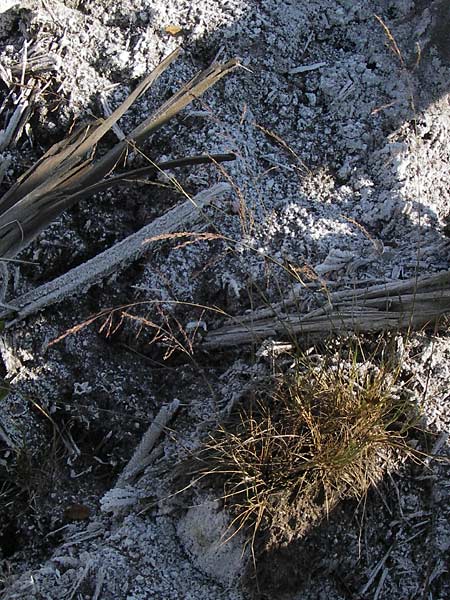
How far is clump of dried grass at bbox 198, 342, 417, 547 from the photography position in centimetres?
234

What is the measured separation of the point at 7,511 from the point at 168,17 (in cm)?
192

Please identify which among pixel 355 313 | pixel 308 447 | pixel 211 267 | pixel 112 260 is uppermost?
pixel 112 260

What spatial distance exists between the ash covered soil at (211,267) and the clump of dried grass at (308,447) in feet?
0.24

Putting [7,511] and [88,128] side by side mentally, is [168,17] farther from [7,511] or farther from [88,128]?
[7,511]

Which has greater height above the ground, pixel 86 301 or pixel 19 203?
pixel 19 203

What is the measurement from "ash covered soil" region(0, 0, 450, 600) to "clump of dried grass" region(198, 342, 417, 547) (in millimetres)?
74

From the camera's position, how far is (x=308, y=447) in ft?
7.84

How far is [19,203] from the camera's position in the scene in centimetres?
282

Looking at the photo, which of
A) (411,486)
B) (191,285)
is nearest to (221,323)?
(191,285)

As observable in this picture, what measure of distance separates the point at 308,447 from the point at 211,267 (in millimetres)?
768

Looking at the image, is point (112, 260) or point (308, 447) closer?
point (308, 447)

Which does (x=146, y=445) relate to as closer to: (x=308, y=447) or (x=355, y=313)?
(x=308, y=447)

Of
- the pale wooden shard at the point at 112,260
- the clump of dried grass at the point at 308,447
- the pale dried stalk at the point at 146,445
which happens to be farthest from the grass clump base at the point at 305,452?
the pale wooden shard at the point at 112,260

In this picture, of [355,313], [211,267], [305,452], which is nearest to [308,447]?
[305,452]
